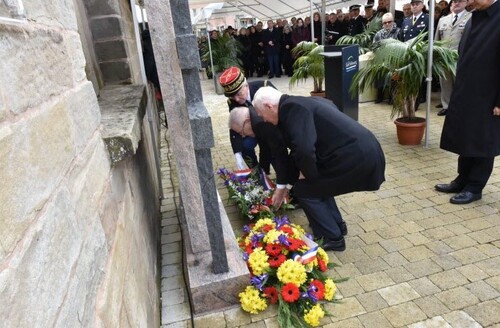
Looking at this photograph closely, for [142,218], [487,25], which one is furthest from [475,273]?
[142,218]

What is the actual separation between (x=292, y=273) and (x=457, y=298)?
1.05 metres

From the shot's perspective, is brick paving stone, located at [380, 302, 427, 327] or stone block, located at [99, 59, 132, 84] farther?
stone block, located at [99, 59, 132, 84]

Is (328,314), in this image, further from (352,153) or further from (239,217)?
(239,217)

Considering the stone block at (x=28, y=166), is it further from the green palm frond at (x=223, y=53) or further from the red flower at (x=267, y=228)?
the green palm frond at (x=223, y=53)

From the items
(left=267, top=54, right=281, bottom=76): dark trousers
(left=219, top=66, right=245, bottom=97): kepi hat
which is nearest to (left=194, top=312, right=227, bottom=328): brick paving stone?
(left=219, top=66, right=245, bottom=97): kepi hat

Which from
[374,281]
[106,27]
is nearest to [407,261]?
[374,281]

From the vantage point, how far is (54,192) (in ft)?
3.15

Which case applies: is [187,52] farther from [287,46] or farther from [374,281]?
[287,46]

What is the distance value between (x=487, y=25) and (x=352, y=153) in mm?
1684

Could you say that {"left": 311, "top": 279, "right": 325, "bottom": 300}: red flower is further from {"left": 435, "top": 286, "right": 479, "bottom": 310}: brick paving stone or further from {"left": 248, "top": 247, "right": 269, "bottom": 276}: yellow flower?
{"left": 435, "top": 286, "right": 479, "bottom": 310}: brick paving stone

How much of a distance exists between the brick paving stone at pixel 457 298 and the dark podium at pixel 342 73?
410 centimetres

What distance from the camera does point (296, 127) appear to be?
8.57 ft

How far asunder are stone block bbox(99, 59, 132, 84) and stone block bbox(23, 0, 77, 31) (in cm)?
196

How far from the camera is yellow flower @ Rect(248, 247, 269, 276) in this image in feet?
8.48
